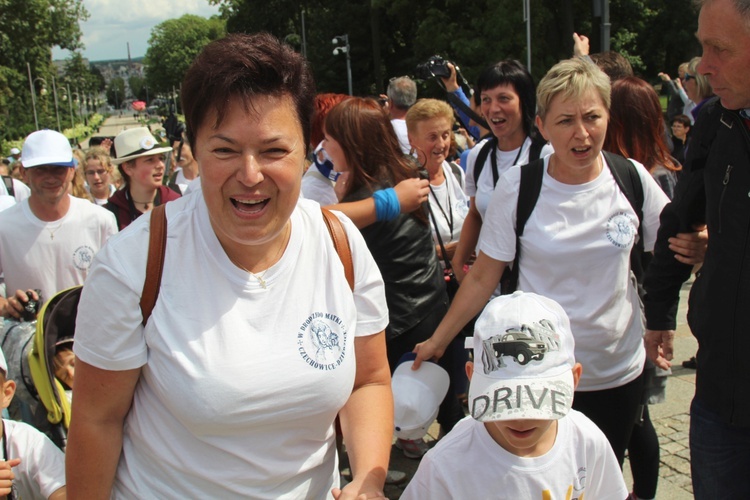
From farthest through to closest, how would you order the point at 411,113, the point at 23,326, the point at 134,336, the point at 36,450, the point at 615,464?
1. the point at 411,113
2. the point at 23,326
3. the point at 36,450
4. the point at 615,464
5. the point at 134,336

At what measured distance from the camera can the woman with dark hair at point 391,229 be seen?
3475 millimetres

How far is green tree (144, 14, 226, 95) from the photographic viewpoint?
11038 cm

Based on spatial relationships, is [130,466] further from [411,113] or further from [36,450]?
[411,113]

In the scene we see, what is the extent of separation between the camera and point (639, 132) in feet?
11.1

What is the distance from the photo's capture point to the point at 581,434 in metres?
2.09

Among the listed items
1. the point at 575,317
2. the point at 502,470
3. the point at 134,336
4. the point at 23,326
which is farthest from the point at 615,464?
the point at 23,326

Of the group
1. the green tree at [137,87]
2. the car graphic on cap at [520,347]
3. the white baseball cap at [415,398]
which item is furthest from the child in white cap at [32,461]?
the green tree at [137,87]

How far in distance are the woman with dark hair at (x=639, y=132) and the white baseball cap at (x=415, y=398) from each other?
137 cm

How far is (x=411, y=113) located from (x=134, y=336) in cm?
370

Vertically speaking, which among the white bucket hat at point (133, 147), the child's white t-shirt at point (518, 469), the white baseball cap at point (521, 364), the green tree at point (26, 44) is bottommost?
the child's white t-shirt at point (518, 469)

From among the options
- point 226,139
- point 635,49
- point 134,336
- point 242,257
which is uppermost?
point 635,49

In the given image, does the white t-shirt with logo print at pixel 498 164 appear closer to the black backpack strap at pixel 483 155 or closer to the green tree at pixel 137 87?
the black backpack strap at pixel 483 155

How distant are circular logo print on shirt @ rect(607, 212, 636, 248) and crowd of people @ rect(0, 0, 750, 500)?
10 mm

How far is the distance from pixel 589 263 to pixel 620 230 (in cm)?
18
